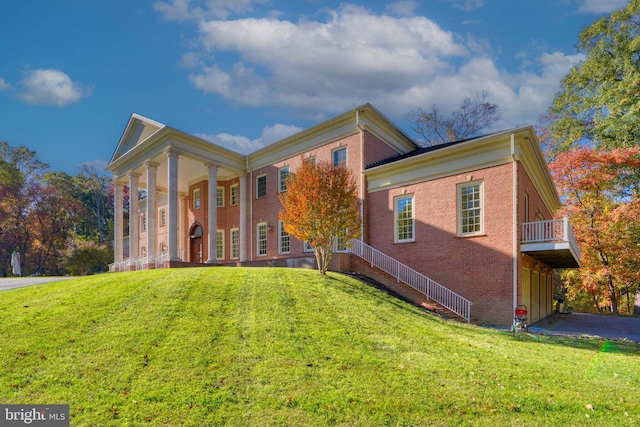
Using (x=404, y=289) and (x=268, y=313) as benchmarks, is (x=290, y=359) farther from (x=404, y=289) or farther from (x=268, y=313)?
(x=404, y=289)

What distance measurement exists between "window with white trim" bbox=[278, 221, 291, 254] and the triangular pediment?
27.3 ft

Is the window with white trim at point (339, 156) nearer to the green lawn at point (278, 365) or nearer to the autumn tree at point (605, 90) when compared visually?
the green lawn at point (278, 365)

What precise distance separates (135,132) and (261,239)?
33.5 feet

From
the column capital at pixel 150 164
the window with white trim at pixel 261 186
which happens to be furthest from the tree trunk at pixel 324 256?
the column capital at pixel 150 164

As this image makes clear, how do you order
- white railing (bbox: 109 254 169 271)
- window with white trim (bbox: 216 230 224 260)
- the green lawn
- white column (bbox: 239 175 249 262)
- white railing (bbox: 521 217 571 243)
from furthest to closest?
window with white trim (bbox: 216 230 224 260) < white column (bbox: 239 175 249 262) < white railing (bbox: 109 254 169 271) < white railing (bbox: 521 217 571 243) < the green lawn

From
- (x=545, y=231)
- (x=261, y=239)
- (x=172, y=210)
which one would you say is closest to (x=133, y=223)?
(x=172, y=210)

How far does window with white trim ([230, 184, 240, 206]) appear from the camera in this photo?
2431 centimetres

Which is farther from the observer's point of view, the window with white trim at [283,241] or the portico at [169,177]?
the window with white trim at [283,241]

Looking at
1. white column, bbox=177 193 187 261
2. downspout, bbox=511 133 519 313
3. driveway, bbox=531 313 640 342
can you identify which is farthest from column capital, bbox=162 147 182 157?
driveway, bbox=531 313 640 342

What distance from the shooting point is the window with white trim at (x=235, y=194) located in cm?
2431

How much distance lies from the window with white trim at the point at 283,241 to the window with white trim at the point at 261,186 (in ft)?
8.44

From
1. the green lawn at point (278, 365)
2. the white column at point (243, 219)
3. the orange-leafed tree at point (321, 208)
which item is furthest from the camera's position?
the white column at point (243, 219)

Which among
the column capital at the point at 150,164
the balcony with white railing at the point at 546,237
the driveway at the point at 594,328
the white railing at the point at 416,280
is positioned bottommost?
the driveway at the point at 594,328

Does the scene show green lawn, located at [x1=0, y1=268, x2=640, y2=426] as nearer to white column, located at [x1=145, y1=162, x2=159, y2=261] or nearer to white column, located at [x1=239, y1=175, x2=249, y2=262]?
white column, located at [x1=145, y1=162, x2=159, y2=261]
